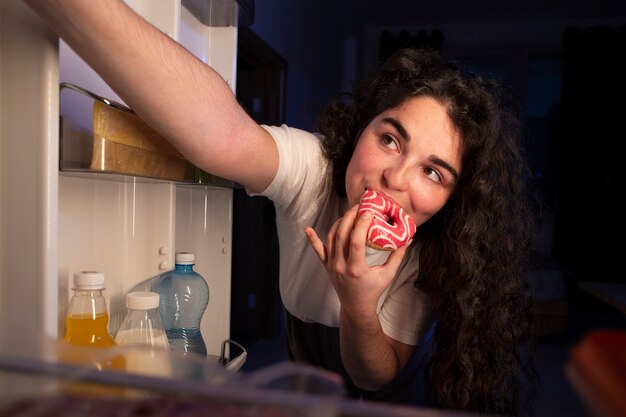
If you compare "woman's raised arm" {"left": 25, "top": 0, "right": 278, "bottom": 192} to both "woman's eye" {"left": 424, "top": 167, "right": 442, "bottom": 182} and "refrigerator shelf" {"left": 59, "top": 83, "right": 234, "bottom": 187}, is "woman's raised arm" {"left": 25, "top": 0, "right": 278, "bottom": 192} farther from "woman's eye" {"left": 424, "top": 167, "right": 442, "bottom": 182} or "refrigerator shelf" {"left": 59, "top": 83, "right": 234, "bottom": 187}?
"woman's eye" {"left": 424, "top": 167, "right": 442, "bottom": 182}

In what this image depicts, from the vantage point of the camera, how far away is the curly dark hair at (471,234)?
1240mm

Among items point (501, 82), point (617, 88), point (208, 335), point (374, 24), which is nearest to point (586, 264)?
point (617, 88)

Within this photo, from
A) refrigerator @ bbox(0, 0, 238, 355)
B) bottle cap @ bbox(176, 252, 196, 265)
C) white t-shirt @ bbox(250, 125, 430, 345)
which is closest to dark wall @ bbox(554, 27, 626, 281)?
white t-shirt @ bbox(250, 125, 430, 345)

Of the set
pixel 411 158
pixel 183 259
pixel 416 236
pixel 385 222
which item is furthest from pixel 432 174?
pixel 183 259

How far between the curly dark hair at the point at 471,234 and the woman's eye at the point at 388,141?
114 millimetres

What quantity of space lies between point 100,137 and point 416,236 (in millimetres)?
921

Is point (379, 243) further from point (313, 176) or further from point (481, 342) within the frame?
point (481, 342)

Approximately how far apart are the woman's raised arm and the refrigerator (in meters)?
0.07

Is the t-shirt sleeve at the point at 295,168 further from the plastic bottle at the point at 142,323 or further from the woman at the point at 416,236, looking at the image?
the plastic bottle at the point at 142,323

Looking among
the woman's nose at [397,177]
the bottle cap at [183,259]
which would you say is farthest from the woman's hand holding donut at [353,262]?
the bottle cap at [183,259]

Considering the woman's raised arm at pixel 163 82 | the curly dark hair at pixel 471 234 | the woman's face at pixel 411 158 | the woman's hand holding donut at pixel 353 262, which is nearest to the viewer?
the woman's raised arm at pixel 163 82

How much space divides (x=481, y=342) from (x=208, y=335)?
2.32ft

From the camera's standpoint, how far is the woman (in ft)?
3.49

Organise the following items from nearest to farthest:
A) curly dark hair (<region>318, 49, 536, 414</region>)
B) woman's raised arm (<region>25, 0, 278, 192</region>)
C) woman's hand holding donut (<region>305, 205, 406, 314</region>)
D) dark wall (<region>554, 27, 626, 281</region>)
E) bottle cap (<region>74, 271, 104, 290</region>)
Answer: woman's raised arm (<region>25, 0, 278, 192</region>), bottle cap (<region>74, 271, 104, 290</region>), woman's hand holding donut (<region>305, 205, 406, 314</region>), curly dark hair (<region>318, 49, 536, 414</region>), dark wall (<region>554, 27, 626, 281</region>)
